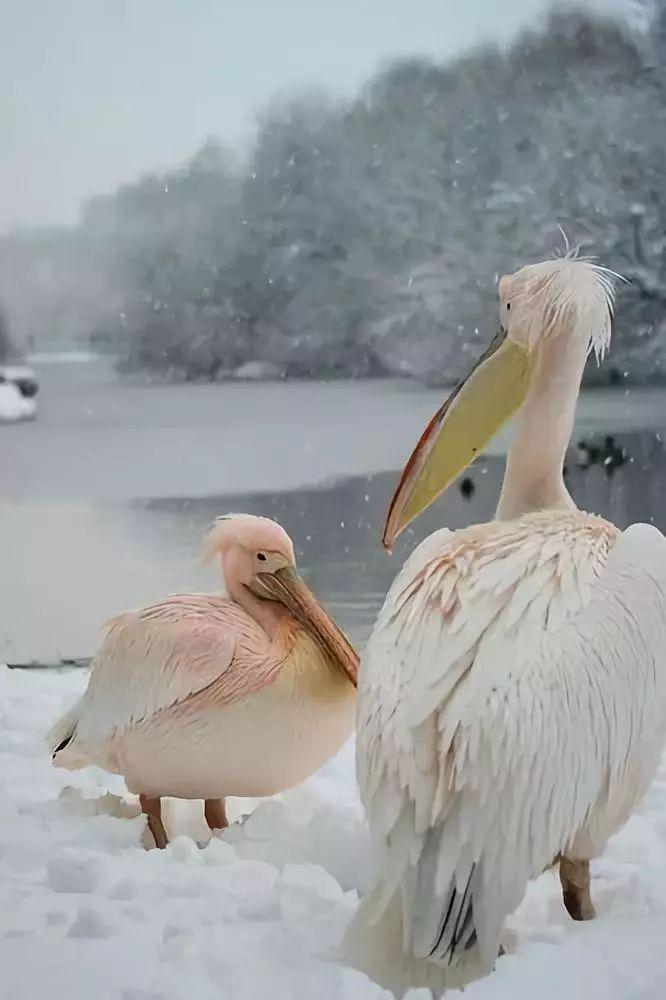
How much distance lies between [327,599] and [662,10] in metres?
1.10

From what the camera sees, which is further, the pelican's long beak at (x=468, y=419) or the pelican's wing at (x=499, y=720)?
the pelican's long beak at (x=468, y=419)

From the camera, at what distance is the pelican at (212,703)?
125 cm

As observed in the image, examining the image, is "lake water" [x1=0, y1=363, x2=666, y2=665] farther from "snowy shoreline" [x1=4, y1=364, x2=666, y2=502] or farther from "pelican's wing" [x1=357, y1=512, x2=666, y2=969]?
"pelican's wing" [x1=357, y1=512, x2=666, y2=969]

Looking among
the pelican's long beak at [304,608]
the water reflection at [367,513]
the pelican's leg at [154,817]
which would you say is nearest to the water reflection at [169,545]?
the water reflection at [367,513]

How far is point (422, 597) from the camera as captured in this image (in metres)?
1.07

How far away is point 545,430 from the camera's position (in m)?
1.20

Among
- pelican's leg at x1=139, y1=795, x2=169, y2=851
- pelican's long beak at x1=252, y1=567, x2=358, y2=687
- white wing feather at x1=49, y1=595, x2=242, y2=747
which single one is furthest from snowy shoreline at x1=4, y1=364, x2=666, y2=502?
pelican's leg at x1=139, y1=795, x2=169, y2=851

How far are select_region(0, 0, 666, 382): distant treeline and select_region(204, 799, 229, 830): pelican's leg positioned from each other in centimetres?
84

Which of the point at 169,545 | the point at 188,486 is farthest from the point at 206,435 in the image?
the point at 169,545

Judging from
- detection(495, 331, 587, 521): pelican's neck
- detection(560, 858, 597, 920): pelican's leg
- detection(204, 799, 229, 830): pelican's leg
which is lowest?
detection(204, 799, 229, 830): pelican's leg

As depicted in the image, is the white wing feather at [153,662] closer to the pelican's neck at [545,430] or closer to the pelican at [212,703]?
the pelican at [212,703]

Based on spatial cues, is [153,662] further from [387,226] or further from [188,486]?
[387,226]

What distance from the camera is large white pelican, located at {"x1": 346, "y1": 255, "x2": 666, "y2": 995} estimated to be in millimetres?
936

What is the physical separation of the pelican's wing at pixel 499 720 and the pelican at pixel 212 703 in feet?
0.72
